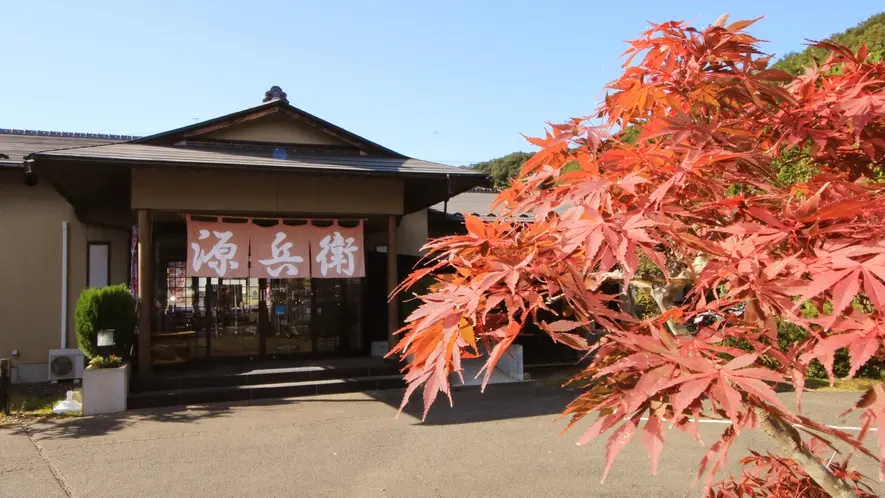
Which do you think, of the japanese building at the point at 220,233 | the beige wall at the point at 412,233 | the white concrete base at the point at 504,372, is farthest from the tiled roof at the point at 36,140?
the white concrete base at the point at 504,372

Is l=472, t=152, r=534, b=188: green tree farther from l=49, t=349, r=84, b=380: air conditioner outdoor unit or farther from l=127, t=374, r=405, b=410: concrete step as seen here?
l=49, t=349, r=84, b=380: air conditioner outdoor unit

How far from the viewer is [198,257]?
10148 mm

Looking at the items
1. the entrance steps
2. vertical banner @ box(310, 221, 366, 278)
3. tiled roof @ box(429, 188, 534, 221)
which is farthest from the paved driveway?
tiled roof @ box(429, 188, 534, 221)

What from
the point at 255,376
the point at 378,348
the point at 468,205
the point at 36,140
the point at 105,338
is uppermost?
the point at 36,140

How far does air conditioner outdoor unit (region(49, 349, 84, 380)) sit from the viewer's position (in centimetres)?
Result: 1080

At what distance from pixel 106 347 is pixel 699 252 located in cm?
935

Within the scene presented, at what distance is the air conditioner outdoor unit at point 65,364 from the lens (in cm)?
1080

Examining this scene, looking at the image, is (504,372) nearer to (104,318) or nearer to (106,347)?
(106,347)

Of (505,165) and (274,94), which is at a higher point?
(505,165)

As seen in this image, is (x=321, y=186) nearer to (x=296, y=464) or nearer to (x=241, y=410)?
(x=241, y=410)

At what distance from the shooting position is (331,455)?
21.6ft

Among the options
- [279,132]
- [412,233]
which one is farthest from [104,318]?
[412,233]

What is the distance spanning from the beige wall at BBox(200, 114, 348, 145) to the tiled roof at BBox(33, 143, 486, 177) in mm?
864

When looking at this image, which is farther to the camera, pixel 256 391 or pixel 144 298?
pixel 256 391
